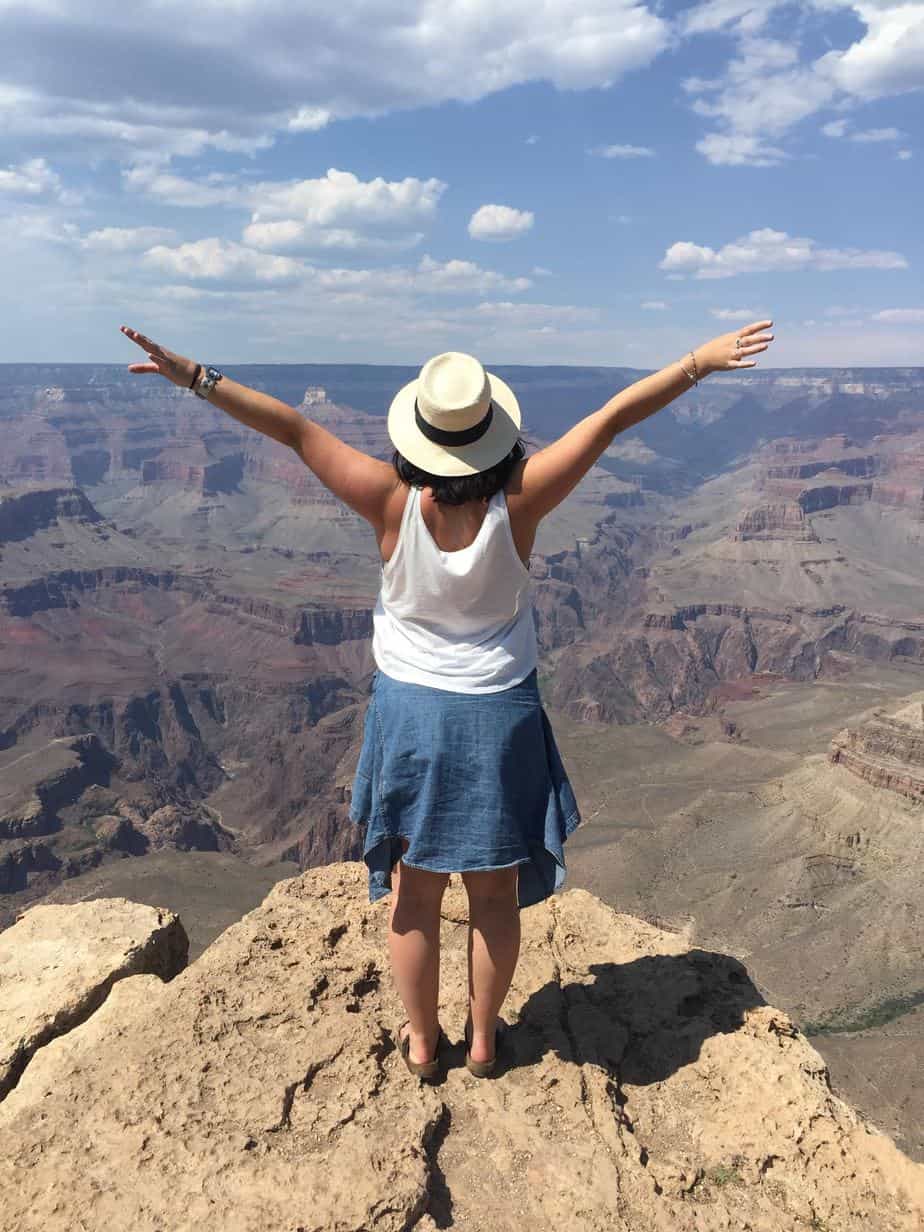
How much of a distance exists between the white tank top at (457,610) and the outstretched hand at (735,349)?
1.23m

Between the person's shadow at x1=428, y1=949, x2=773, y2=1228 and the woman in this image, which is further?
the person's shadow at x1=428, y1=949, x2=773, y2=1228

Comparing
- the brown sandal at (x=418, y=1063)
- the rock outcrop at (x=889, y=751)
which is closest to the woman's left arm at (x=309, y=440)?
the brown sandal at (x=418, y=1063)

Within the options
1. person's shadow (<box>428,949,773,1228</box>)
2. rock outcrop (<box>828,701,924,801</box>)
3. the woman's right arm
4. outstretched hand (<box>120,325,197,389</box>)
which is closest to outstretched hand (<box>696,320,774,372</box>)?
the woman's right arm

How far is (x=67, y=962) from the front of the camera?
5.62 metres

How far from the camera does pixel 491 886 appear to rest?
426 centimetres

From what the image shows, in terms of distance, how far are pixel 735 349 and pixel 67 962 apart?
211 inches

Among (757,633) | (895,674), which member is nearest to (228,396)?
(895,674)

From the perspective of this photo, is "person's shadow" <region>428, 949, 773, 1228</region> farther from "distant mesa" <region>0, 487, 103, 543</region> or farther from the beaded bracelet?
"distant mesa" <region>0, 487, 103, 543</region>

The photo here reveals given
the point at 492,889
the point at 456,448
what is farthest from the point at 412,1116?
the point at 456,448

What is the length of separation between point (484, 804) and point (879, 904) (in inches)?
1602

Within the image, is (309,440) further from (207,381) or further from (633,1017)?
(633,1017)

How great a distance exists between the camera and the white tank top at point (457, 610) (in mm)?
3795

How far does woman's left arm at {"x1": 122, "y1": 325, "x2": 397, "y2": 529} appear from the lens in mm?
3861

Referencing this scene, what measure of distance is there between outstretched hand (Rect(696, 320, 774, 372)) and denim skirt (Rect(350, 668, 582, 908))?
5.70ft
